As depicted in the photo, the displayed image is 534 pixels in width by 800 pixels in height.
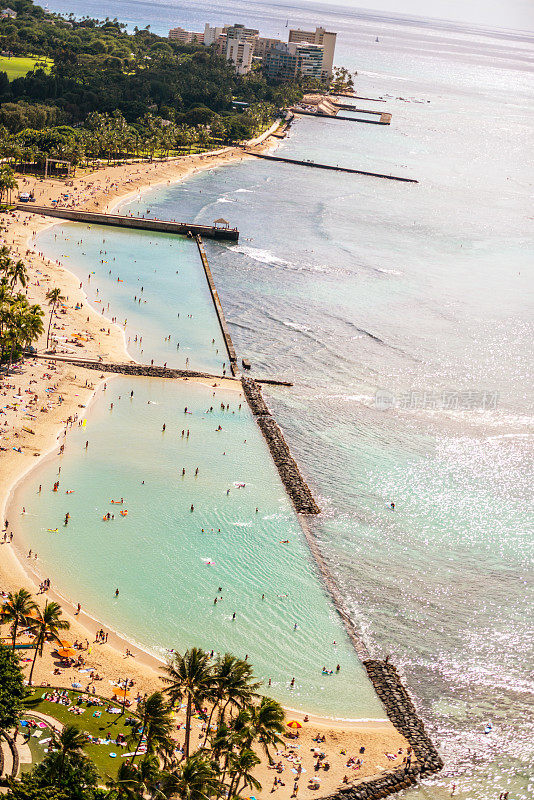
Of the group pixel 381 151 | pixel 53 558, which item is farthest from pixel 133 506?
pixel 381 151

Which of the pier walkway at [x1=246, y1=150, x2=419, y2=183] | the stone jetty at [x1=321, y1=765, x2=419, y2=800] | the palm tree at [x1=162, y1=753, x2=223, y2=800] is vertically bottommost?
the stone jetty at [x1=321, y1=765, x2=419, y2=800]

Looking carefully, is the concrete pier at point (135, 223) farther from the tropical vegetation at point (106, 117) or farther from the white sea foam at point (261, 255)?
the tropical vegetation at point (106, 117)

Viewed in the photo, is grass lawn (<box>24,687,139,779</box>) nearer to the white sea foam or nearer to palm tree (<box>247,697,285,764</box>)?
palm tree (<box>247,697,285,764</box>)

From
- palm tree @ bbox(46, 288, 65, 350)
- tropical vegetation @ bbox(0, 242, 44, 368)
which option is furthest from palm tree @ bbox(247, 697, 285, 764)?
palm tree @ bbox(46, 288, 65, 350)

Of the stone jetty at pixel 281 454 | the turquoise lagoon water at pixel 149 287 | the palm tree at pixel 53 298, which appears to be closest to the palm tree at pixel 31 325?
the palm tree at pixel 53 298

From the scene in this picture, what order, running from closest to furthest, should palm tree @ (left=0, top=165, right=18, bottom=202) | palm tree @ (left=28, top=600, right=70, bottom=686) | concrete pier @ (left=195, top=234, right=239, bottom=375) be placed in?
palm tree @ (left=28, top=600, right=70, bottom=686) → concrete pier @ (left=195, top=234, right=239, bottom=375) → palm tree @ (left=0, top=165, right=18, bottom=202)

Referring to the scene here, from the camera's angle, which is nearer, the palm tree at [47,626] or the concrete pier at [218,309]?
the palm tree at [47,626]

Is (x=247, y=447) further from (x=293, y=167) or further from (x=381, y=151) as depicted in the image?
(x=381, y=151)
